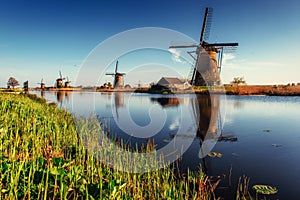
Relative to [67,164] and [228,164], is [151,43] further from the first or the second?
[67,164]

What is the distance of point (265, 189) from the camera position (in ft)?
14.5

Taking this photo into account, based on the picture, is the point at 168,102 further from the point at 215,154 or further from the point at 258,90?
the point at 258,90

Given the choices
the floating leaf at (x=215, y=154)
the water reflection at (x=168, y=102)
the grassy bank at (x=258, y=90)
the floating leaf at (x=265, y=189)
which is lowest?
the floating leaf at (x=265, y=189)

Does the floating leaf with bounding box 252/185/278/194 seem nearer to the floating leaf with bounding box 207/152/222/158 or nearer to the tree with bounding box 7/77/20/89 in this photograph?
the floating leaf with bounding box 207/152/222/158

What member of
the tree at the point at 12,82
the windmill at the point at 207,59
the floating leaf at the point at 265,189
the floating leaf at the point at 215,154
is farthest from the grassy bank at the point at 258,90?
the tree at the point at 12,82

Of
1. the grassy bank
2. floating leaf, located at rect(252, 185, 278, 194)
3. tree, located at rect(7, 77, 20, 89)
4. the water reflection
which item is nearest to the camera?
floating leaf, located at rect(252, 185, 278, 194)

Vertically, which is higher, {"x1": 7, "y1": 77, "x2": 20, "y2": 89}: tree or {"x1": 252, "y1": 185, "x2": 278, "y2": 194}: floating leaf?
{"x1": 7, "y1": 77, "x2": 20, "y2": 89}: tree

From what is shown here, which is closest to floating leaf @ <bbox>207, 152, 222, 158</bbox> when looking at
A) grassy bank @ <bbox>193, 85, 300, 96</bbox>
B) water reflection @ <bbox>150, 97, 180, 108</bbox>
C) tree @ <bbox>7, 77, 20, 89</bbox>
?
water reflection @ <bbox>150, 97, 180, 108</bbox>

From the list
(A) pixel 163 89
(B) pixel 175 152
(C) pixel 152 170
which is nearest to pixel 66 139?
(C) pixel 152 170

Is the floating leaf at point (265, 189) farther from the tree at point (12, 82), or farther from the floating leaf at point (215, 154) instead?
the tree at point (12, 82)

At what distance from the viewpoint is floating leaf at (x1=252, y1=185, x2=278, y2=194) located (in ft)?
14.2

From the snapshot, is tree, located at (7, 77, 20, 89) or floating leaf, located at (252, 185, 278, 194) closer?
floating leaf, located at (252, 185, 278, 194)

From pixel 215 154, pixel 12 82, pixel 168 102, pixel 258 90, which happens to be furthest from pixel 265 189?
pixel 12 82

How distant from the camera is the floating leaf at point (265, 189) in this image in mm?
4340
